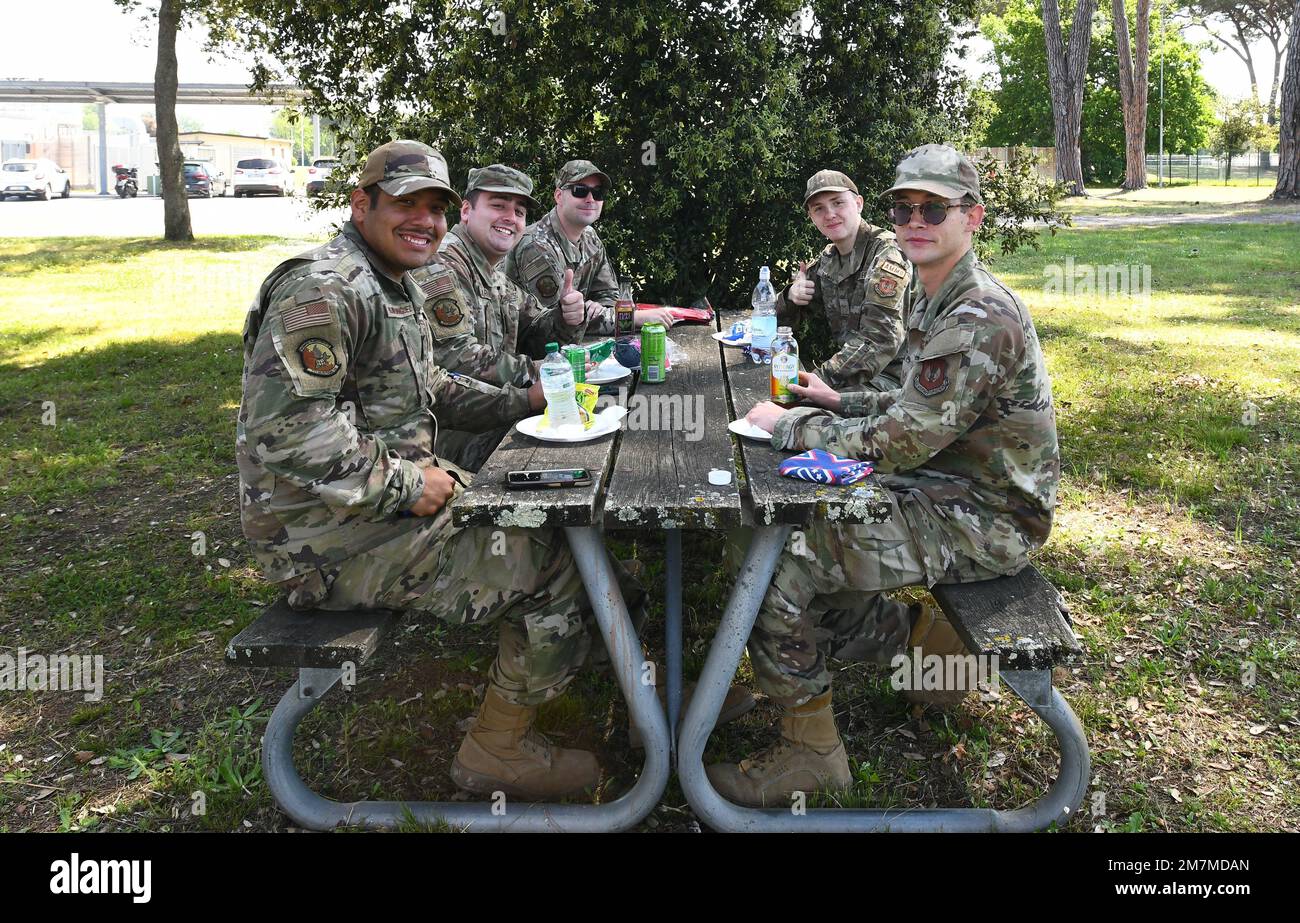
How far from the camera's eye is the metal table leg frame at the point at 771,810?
2.87 m

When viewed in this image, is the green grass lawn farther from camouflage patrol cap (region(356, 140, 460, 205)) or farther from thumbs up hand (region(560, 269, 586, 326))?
camouflage patrol cap (region(356, 140, 460, 205))

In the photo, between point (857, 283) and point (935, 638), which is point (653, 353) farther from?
point (857, 283)

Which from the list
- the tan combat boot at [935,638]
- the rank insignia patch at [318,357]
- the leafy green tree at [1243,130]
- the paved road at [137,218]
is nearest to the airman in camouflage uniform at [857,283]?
the tan combat boot at [935,638]

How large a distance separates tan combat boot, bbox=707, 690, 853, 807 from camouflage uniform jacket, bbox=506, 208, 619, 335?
2.91 meters

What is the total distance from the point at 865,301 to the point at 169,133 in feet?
54.4

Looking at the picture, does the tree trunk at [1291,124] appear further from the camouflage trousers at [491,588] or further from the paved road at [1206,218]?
the camouflage trousers at [491,588]

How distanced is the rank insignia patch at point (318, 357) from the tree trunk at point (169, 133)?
16073mm

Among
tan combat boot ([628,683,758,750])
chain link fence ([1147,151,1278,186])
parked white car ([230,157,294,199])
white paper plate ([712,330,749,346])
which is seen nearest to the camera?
tan combat boot ([628,683,758,750])

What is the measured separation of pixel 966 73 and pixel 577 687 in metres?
5.75

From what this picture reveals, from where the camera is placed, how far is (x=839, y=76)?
7027mm

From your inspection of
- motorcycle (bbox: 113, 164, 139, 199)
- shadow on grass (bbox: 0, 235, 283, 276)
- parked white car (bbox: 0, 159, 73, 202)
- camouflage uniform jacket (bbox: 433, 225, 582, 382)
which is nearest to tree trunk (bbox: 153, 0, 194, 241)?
shadow on grass (bbox: 0, 235, 283, 276)

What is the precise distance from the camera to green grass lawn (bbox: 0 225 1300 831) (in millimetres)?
3309
